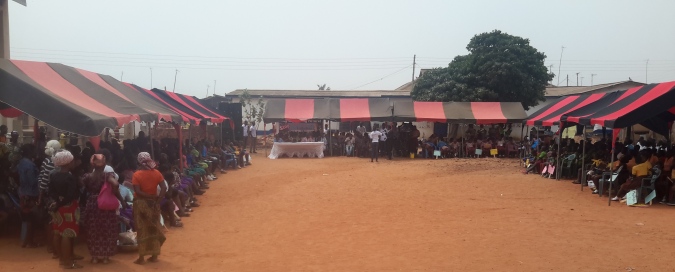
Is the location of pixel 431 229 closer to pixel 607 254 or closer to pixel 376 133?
pixel 607 254

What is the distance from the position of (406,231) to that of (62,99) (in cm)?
527

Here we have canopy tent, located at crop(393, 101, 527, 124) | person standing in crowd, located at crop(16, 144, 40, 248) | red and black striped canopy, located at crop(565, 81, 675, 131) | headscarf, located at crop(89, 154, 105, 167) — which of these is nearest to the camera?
headscarf, located at crop(89, 154, 105, 167)

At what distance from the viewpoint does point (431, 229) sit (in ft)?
27.5

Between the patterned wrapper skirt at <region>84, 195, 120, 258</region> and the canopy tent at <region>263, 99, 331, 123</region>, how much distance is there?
54.3 feet

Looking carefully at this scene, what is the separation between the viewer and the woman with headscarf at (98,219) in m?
6.16

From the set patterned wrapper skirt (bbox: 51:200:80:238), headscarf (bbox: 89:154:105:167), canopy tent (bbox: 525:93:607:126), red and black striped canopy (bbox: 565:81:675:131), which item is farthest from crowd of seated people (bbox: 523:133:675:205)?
patterned wrapper skirt (bbox: 51:200:80:238)

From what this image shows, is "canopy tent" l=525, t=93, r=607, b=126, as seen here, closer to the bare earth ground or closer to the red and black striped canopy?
the red and black striped canopy

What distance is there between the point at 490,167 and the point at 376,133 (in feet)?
14.2

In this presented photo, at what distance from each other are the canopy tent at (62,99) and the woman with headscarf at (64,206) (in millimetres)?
877

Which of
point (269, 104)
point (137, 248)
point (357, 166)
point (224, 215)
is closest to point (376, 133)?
point (357, 166)

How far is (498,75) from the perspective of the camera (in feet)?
90.7

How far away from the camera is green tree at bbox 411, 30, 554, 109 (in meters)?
27.8

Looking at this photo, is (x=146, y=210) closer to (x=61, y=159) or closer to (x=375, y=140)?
(x=61, y=159)

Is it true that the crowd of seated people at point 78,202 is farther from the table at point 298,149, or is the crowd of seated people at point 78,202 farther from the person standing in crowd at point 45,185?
the table at point 298,149
